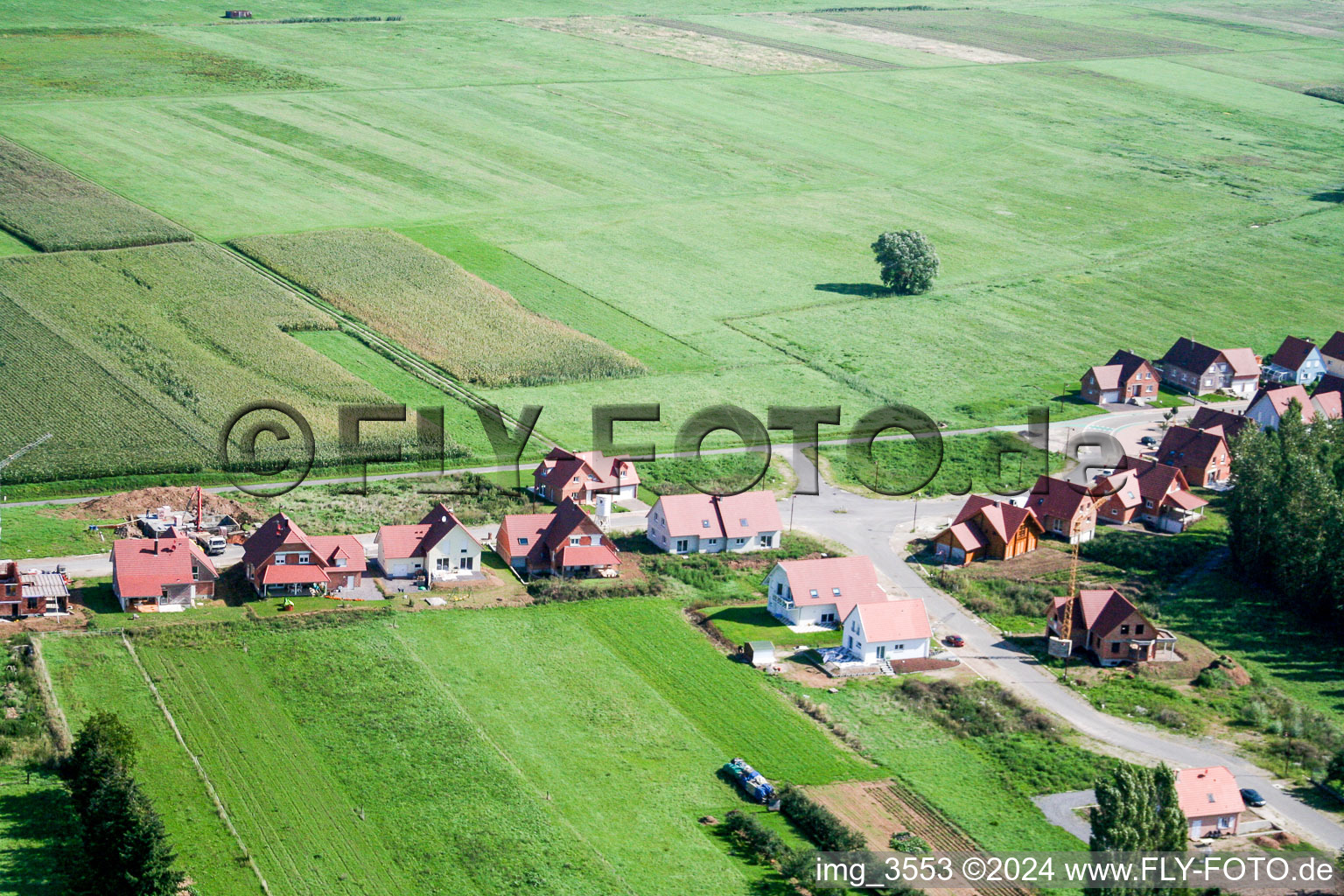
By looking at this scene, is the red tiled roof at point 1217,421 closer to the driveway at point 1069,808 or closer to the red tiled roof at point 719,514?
the red tiled roof at point 719,514

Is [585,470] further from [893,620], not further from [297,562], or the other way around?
[893,620]

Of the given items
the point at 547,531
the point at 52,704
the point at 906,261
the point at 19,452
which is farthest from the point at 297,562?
the point at 906,261

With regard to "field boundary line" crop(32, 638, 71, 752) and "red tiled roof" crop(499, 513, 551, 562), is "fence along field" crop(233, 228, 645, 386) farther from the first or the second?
"field boundary line" crop(32, 638, 71, 752)

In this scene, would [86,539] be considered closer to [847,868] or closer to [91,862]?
[91,862]

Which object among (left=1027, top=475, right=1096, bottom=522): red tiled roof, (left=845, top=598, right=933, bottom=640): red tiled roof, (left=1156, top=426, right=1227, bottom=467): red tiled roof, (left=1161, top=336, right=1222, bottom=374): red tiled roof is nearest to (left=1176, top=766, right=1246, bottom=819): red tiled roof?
(left=845, top=598, right=933, bottom=640): red tiled roof

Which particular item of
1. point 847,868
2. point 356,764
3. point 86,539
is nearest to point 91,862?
point 356,764

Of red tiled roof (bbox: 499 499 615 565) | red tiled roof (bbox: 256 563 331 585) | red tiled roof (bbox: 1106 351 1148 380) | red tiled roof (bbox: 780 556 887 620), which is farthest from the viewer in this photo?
red tiled roof (bbox: 1106 351 1148 380)
